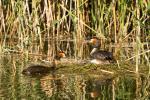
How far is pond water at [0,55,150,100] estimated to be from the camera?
23.5ft

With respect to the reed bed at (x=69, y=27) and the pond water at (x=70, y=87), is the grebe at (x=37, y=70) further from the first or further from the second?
the reed bed at (x=69, y=27)

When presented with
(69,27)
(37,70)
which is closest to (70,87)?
(37,70)

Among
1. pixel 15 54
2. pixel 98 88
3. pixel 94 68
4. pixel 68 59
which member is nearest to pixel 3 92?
pixel 98 88

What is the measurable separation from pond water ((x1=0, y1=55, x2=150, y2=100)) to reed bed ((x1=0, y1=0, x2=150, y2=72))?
199 centimetres

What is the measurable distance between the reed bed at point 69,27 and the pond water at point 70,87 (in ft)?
6.52

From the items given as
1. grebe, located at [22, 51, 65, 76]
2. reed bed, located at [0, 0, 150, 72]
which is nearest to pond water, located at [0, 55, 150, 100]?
grebe, located at [22, 51, 65, 76]

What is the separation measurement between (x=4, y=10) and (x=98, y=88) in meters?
6.50

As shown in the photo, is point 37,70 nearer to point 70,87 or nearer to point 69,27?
point 70,87

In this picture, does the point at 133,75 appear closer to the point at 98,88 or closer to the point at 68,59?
the point at 98,88

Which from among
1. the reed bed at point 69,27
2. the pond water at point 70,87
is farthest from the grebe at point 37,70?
the reed bed at point 69,27

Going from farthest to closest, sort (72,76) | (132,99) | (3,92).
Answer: (72,76), (3,92), (132,99)

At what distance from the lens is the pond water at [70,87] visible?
715 centimetres

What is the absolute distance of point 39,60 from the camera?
32.6 feet

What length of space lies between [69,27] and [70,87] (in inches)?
231
